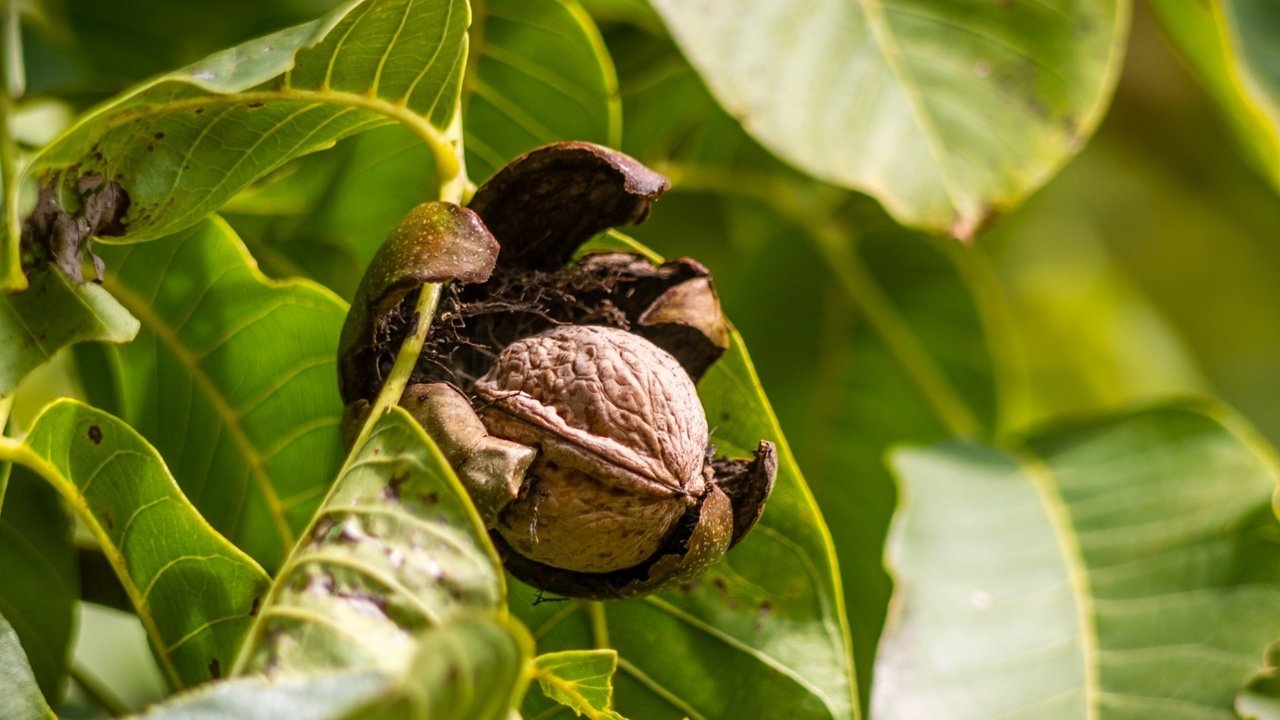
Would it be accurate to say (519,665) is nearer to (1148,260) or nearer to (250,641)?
(250,641)

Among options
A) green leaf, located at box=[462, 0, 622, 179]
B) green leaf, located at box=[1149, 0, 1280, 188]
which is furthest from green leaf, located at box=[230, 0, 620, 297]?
green leaf, located at box=[1149, 0, 1280, 188]

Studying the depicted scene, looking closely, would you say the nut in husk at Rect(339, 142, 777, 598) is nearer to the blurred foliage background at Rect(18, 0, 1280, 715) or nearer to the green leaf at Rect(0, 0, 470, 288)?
the green leaf at Rect(0, 0, 470, 288)

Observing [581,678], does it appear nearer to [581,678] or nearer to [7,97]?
[581,678]

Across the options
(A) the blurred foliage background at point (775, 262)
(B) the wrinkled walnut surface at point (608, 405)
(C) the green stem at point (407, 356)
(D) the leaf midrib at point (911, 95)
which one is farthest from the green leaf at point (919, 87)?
(B) the wrinkled walnut surface at point (608, 405)

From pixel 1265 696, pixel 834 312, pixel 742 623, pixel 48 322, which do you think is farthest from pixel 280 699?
pixel 834 312

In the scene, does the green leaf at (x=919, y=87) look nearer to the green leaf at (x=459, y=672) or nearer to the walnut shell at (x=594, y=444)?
the walnut shell at (x=594, y=444)
